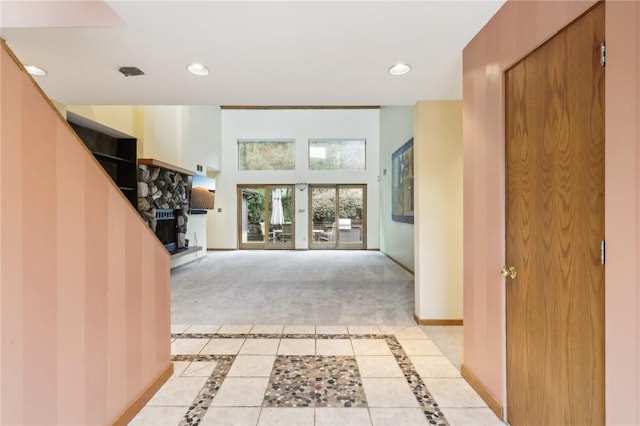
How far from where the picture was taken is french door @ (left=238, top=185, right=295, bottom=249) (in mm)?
9383

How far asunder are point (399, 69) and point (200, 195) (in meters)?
6.19

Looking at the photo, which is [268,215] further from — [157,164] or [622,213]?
[622,213]

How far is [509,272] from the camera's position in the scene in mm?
1700

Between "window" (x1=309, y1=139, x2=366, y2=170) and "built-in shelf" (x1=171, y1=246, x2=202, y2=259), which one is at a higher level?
"window" (x1=309, y1=139, x2=366, y2=170)

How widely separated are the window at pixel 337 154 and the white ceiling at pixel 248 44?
250 inches

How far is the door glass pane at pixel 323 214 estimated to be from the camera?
9375 millimetres

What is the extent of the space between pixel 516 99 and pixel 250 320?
3185mm

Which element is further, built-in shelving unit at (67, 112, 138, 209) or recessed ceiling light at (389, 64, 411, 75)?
built-in shelving unit at (67, 112, 138, 209)

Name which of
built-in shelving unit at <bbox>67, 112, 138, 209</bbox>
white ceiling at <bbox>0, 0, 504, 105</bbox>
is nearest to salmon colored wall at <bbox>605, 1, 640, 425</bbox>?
white ceiling at <bbox>0, 0, 504, 105</bbox>

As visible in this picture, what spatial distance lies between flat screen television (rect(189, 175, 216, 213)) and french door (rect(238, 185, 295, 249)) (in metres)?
1.54

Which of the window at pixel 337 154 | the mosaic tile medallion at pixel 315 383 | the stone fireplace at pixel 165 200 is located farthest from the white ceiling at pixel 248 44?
the window at pixel 337 154

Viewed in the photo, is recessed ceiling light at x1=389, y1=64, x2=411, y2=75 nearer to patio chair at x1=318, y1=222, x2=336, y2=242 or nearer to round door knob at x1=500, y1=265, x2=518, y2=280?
round door knob at x1=500, y1=265, x2=518, y2=280

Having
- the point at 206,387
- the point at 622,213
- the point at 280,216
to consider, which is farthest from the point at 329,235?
the point at 622,213

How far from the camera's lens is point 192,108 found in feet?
23.0
